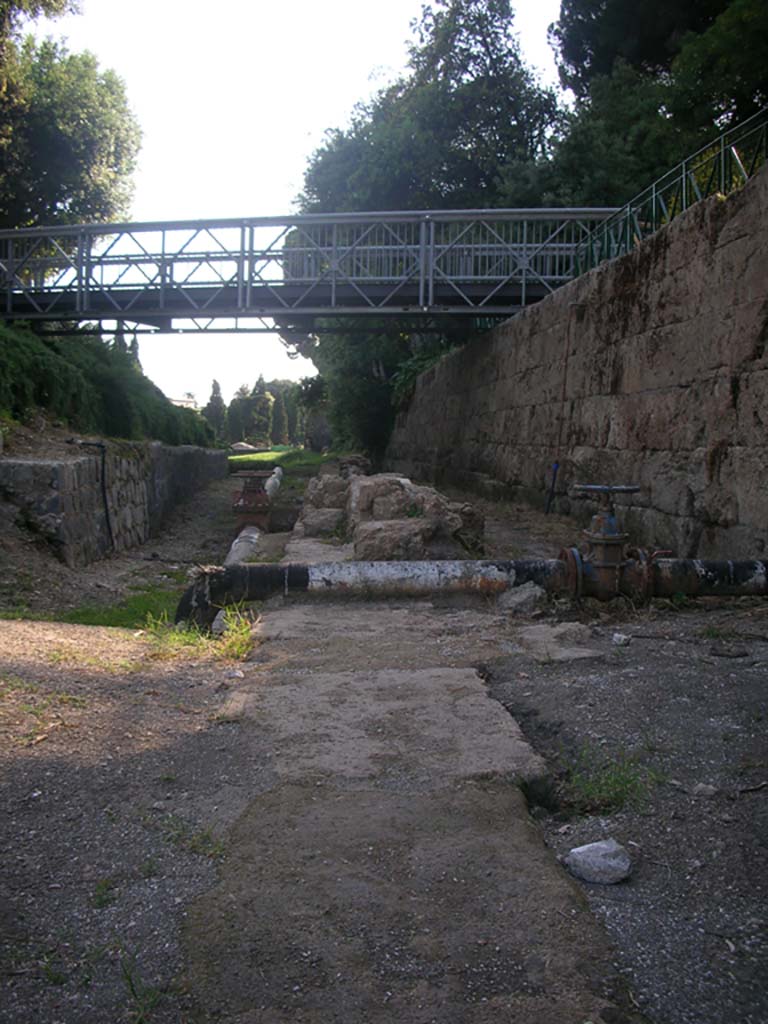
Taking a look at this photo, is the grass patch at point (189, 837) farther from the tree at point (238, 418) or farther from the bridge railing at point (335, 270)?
the tree at point (238, 418)

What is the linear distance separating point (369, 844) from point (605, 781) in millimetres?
883

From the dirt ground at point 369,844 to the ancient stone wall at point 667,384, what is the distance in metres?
2.48

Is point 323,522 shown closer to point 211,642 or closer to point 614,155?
point 211,642

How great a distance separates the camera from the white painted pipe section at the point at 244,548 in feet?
28.5

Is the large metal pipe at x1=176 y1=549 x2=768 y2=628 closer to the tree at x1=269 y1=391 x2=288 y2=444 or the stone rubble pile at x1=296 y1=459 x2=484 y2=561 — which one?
the stone rubble pile at x1=296 y1=459 x2=484 y2=561

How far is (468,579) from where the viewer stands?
6.00 m

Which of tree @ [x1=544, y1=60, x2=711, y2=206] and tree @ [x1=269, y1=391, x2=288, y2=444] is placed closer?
tree @ [x1=544, y1=60, x2=711, y2=206]

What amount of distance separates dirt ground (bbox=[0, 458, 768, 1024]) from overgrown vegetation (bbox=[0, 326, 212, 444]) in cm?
878

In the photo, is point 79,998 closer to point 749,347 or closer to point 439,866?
point 439,866

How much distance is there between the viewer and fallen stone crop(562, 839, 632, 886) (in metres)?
2.31

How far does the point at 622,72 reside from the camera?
22.5 m

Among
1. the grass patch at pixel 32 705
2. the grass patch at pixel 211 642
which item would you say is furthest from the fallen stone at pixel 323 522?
the grass patch at pixel 32 705

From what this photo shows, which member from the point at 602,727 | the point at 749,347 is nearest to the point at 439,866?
the point at 602,727

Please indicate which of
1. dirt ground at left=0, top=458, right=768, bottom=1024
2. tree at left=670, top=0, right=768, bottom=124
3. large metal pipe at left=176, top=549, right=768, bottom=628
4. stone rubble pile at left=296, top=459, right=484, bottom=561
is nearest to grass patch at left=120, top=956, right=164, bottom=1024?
dirt ground at left=0, top=458, right=768, bottom=1024
